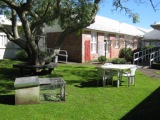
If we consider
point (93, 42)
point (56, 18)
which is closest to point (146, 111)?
point (56, 18)

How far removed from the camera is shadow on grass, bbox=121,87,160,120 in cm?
709

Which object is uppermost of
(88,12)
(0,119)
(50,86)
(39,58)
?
(88,12)

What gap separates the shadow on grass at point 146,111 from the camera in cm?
709

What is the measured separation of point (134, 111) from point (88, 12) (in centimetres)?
786

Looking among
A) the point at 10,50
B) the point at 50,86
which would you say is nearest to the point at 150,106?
the point at 50,86

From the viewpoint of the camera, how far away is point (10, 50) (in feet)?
77.6

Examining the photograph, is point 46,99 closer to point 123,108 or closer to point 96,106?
point 96,106

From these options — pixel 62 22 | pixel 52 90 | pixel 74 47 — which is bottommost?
pixel 52 90

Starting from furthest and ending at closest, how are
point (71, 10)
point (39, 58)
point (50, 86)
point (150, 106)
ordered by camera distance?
point (71, 10)
point (39, 58)
point (50, 86)
point (150, 106)

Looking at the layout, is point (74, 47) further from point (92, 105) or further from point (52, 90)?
point (92, 105)

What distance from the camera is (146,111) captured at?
7.66 metres

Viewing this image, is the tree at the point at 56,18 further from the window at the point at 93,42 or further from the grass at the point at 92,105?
the window at the point at 93,42

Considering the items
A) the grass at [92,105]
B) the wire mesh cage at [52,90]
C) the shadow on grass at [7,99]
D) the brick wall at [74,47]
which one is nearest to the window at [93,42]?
the brick wall at [74,47]

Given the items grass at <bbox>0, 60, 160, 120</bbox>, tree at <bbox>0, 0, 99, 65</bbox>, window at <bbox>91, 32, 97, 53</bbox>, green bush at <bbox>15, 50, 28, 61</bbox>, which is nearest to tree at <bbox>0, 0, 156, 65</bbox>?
tree at <bbox>0, 0, 99, 65</bbox>
